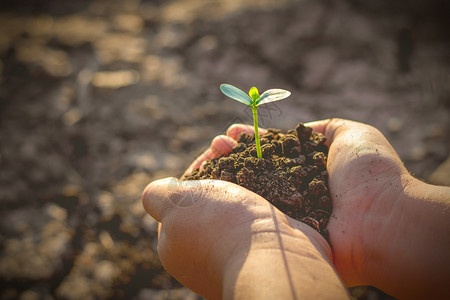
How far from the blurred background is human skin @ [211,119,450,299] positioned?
751 mm

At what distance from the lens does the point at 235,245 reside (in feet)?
2.99

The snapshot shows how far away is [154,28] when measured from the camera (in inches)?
144

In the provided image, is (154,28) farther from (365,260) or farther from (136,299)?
(365,260)

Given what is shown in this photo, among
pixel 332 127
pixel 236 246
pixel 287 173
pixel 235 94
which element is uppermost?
pixel 235 94

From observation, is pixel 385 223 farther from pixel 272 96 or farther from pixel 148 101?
pixel 148 101

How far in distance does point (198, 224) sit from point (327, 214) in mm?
507

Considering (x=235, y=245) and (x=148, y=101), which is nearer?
(x=235, y=245)

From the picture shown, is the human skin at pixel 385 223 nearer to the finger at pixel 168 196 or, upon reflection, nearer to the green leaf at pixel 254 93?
the green leaf at pixel 254 93

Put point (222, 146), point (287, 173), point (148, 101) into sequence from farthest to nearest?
point (148, 101) → point (222, 146) → point (287, 173)

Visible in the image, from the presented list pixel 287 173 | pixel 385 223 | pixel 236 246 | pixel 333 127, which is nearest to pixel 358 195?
pixel 385 223

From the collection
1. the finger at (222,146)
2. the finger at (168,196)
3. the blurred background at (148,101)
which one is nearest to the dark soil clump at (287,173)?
the finger at (222,146)

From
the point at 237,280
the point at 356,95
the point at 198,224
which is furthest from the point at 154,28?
the point at 237,280

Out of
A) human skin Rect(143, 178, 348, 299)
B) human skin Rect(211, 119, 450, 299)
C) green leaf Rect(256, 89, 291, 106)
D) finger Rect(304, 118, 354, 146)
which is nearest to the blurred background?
finger Rect(304, 118, 354, 146)

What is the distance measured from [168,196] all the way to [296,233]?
0.46 m
